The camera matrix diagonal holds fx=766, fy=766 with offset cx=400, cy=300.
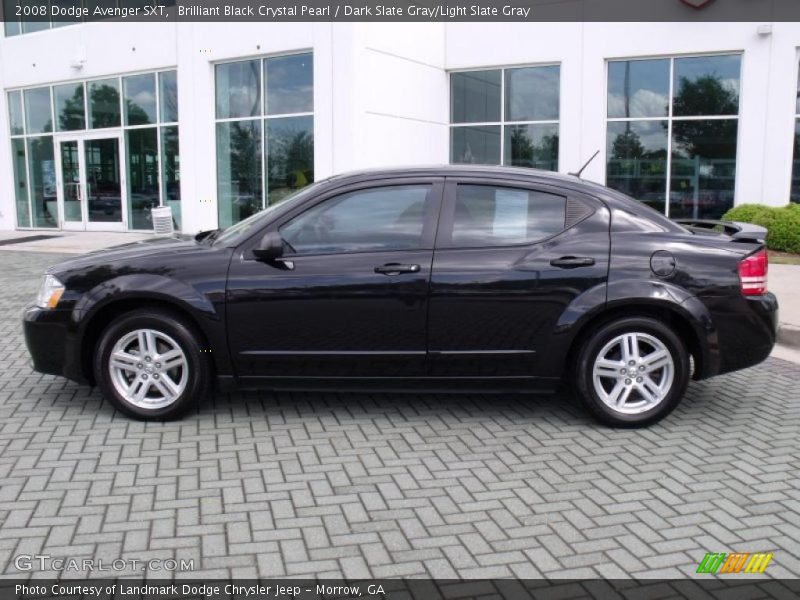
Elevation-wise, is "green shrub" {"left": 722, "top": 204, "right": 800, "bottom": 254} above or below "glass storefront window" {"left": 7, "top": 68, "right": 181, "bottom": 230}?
below

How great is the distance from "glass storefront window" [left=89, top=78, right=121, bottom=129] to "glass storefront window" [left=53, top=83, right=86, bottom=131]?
382 millimetres

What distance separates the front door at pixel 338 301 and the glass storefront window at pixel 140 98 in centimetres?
1583

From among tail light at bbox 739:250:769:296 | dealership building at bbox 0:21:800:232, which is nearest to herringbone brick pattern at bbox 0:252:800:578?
tail light at bbox 739:250:769:296

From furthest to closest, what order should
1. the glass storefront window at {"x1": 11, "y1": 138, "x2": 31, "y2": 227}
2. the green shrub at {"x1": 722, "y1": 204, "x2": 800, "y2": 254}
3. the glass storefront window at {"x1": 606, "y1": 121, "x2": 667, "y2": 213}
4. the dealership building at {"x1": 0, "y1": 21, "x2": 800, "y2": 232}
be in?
the glass storefront window at {"x1": 11, "y1": 138, "x2": 31, "y2": 227} → the glass storefront window at {"x1": 606, "y1": 121, "x2": 667, "y2": 213} → the dealership building at {"x1": 0, "y1": 21, "x2": 800, "y2": 232} → the green shrub at {"x1": 722, "y1": 204, "x2": 800, "y2": 254}

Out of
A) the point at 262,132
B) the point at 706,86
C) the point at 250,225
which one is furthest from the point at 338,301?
the point at 706,86

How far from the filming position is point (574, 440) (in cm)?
480

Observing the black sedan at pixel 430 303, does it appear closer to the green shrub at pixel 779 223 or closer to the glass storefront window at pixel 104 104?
the green shrub at pixel 779 223

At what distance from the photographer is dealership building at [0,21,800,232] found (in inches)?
602

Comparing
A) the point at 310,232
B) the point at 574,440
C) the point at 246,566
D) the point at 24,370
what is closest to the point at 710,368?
the point at 574,440

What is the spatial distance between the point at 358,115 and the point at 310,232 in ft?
35.1

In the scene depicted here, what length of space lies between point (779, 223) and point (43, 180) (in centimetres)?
1902

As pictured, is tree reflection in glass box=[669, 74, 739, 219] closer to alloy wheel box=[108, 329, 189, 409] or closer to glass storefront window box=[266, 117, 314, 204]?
glass storefront window box=[266, 117, 314, 204]

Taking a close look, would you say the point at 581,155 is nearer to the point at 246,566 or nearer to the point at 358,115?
the point at 358,115

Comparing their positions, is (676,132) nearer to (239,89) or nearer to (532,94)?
(532,94)
